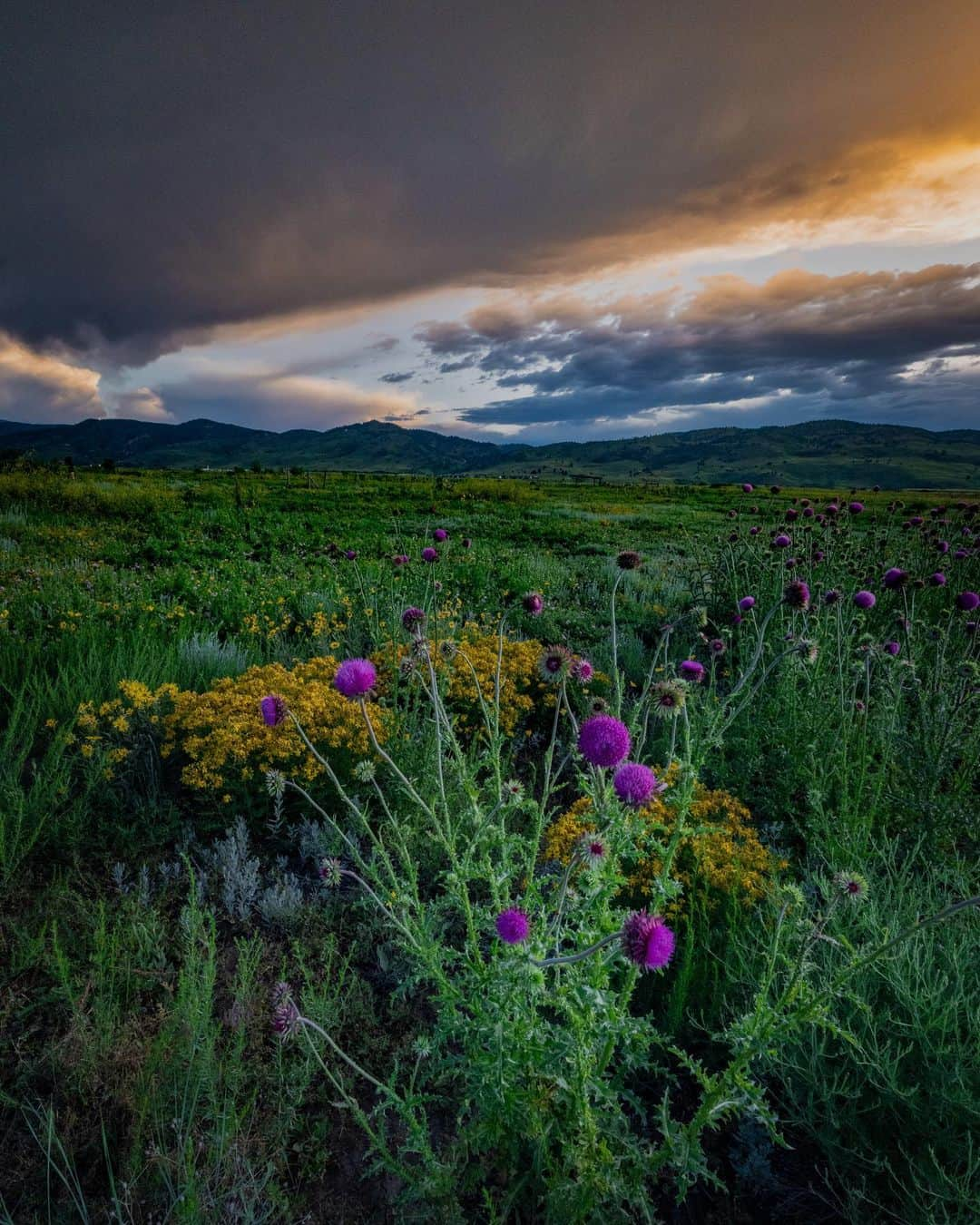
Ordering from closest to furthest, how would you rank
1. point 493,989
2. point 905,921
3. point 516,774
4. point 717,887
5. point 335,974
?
point 493,989 → point 905,921 → point 335,974 → point 717,887 → point 516,774

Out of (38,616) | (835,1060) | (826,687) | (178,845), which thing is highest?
(38,616)

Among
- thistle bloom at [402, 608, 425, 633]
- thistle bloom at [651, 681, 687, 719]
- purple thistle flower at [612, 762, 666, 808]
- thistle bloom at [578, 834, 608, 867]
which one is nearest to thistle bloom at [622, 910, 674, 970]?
thistle bloom at [578, 834, 608, 867]

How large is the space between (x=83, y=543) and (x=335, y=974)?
11177 millimetres

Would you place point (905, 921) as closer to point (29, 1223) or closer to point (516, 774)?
point (516, 774)

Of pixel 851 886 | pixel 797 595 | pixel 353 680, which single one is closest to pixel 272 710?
pixel 353 680

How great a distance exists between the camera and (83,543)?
1102 centimetres

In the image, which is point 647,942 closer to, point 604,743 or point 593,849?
point 593,849

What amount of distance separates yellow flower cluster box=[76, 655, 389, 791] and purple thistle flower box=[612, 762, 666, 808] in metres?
1.92

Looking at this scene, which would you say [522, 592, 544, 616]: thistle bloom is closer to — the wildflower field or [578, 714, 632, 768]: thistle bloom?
the wildflower field

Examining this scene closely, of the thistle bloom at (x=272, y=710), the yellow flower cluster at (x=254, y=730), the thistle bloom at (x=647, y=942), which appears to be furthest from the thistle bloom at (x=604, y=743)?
the yellow flower cluster at (x=254, y=730)

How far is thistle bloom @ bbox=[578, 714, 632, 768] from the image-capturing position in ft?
5.15

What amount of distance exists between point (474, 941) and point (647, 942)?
0.66 m

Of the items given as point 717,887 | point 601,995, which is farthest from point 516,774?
point 601,995

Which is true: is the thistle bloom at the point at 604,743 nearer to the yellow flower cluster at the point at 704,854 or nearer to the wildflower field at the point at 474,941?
the wildflower field at the point at 474,941
